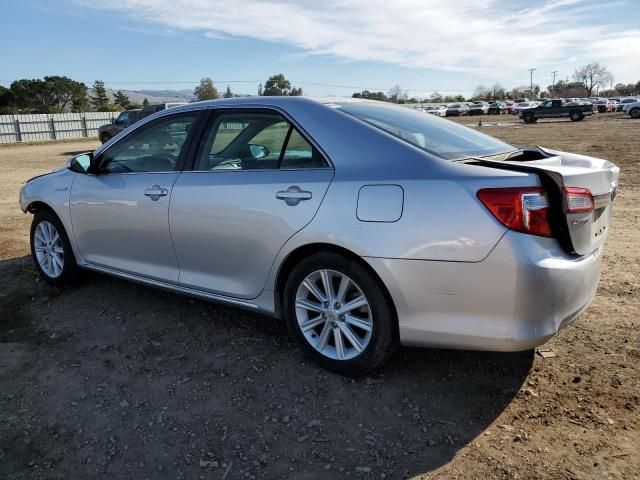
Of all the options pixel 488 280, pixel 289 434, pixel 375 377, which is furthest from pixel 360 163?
pixel 289 434

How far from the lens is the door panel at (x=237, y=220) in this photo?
3320 mm

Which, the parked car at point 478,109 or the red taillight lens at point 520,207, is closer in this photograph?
the red taillight lens at point 520,207

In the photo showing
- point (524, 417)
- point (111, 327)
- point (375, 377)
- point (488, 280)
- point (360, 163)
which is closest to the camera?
point (488, 280)

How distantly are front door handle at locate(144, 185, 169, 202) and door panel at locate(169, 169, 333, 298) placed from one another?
0.38ft

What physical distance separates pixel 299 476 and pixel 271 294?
1.28 m

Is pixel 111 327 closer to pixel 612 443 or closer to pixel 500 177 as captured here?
pixel 500 177

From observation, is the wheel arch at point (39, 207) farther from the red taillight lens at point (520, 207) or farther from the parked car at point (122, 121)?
the parked car at point (122, 121)

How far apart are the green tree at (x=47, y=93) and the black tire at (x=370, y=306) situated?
61464 mm

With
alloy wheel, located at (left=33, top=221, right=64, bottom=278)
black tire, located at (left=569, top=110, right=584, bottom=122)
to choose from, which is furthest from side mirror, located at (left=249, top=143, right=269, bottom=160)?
black tire, located at (left=569, top=110, right=584, bottom=122)

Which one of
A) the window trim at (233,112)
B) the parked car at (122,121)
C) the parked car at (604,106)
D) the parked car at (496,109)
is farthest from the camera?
the parked car at (496,109)

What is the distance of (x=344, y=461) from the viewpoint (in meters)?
2.64

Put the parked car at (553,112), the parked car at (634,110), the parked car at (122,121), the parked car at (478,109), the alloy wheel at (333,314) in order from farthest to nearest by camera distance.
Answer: the parked car at (478,109), the parked car at (553,112), the parked car at (634,110), the parked car at (122,121), the alloy wheel at (333,314)

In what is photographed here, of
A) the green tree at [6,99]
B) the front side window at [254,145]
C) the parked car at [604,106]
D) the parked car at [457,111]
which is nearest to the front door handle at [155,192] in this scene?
the front side window at [254,145]

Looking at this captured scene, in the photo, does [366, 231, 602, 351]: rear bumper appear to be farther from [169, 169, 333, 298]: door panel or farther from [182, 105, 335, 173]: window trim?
[182, 105, 335, 173]: window trim
